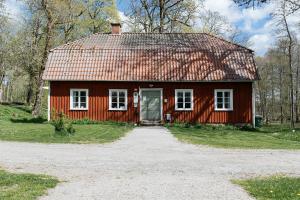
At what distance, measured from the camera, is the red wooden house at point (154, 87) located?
27.1 m

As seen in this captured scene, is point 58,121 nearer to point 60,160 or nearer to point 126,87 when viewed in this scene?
point 60,160

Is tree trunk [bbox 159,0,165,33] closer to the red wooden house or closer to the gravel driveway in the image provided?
the red wooden house

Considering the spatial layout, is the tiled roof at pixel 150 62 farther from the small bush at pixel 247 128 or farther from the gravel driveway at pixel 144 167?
the gravel driveway at pixel 144 167

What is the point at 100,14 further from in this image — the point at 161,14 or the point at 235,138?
the point at 235,138

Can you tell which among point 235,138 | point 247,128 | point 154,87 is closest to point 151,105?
point 154,87

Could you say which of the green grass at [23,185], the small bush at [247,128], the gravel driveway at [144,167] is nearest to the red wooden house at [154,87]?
the small bush at [247,128]

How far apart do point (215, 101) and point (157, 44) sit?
569 centimetres

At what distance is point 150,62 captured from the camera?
2794 centimetres

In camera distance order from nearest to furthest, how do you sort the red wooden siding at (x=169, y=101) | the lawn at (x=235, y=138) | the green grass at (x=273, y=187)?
1. the green grass at (x=273, y=187)
2. the lawn at (x=235, y=138)
3. the red wooden siding at (x=169, y=101)

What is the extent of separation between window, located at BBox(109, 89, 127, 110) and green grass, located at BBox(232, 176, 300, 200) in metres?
18.4

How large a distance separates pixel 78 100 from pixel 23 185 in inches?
774

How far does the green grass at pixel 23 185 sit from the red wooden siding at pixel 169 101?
17927 mm

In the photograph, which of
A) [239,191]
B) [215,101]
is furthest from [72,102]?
[239,191]

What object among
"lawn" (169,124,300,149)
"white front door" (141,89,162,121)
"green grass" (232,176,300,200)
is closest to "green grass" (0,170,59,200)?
"green grass" (232,176,300,200)
